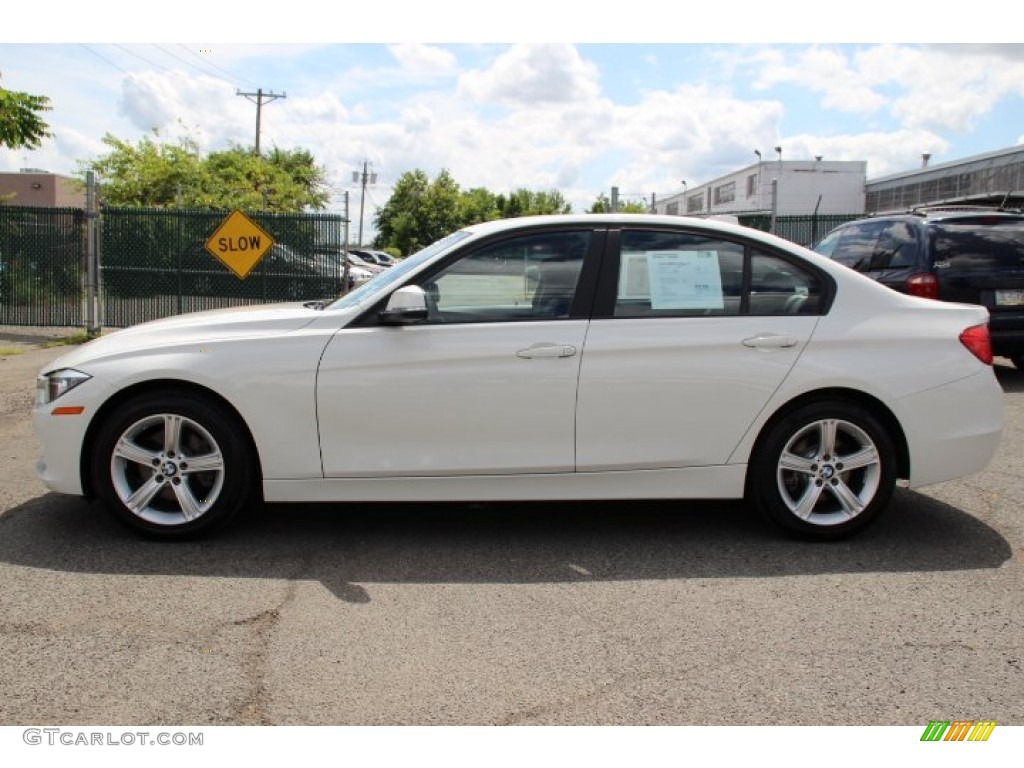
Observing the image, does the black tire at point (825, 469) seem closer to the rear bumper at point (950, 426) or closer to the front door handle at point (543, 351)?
the rear bumper at point (950, 426)

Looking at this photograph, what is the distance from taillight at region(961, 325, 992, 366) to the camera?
478cm

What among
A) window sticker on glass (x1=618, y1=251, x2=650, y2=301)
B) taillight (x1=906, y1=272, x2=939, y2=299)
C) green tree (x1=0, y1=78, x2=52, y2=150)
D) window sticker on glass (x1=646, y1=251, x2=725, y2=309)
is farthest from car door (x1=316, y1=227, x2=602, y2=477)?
green tree (x1=0, y1=78, x2=52, y2=150)

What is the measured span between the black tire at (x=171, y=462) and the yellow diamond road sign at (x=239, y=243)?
23.1 ft

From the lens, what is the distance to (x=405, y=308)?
4457mm

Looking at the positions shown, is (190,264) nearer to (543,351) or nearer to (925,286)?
(925,286)

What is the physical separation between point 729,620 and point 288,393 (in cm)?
228

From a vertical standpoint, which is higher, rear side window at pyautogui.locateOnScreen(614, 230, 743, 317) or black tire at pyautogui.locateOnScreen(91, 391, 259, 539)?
rear side window at pyautogui.locateOnScreen(614, 230, 743, 317)

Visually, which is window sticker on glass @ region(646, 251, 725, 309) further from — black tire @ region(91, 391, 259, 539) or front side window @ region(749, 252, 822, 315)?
black tire @ region(91, 391, 259, 539)

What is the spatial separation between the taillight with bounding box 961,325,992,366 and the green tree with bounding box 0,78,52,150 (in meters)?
11.7

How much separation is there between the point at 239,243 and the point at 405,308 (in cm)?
755

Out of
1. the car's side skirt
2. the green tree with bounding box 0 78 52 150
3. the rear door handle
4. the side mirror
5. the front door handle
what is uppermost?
the green tree with bounding box 0 78 52 150

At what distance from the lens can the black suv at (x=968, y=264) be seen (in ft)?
29.5

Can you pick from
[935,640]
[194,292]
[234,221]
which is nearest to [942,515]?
[935,640]
